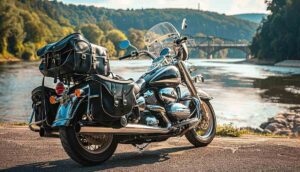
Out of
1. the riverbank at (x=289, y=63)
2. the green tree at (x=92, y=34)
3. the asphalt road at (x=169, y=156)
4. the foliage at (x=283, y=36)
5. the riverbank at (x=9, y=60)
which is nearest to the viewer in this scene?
the asphalt road at (x=169, y=156)

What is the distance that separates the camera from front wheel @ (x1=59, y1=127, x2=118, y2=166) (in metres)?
4.66

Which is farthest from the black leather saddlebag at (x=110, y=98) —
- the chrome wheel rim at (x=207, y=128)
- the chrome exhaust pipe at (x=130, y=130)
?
the chrome wheel rim at (x=207, y=128)

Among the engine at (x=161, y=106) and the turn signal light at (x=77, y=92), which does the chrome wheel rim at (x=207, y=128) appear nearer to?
the engine at (x=161, y=106)

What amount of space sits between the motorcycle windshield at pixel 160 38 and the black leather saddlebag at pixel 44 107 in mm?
1853

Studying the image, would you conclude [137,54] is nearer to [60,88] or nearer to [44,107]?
[60,88]

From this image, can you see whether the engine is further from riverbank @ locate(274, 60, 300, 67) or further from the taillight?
riverbank @ locate(274, 60, 300, 67)

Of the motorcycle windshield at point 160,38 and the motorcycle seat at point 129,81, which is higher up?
the motorcycle windshield at point 160,38

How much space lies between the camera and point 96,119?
4.76 m

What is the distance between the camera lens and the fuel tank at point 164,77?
573 cm

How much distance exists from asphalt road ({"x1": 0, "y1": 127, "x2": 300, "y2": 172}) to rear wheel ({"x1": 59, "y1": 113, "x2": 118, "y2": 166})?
10 centimetres

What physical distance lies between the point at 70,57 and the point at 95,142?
3.27 feet

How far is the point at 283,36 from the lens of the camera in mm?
83375

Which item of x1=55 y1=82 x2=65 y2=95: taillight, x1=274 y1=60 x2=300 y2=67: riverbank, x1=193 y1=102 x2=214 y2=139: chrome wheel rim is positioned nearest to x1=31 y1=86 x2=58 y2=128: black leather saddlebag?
x1=55 y1=82 x2=65 y2=95: taillight

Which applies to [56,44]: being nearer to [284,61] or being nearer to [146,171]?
[146,171]
